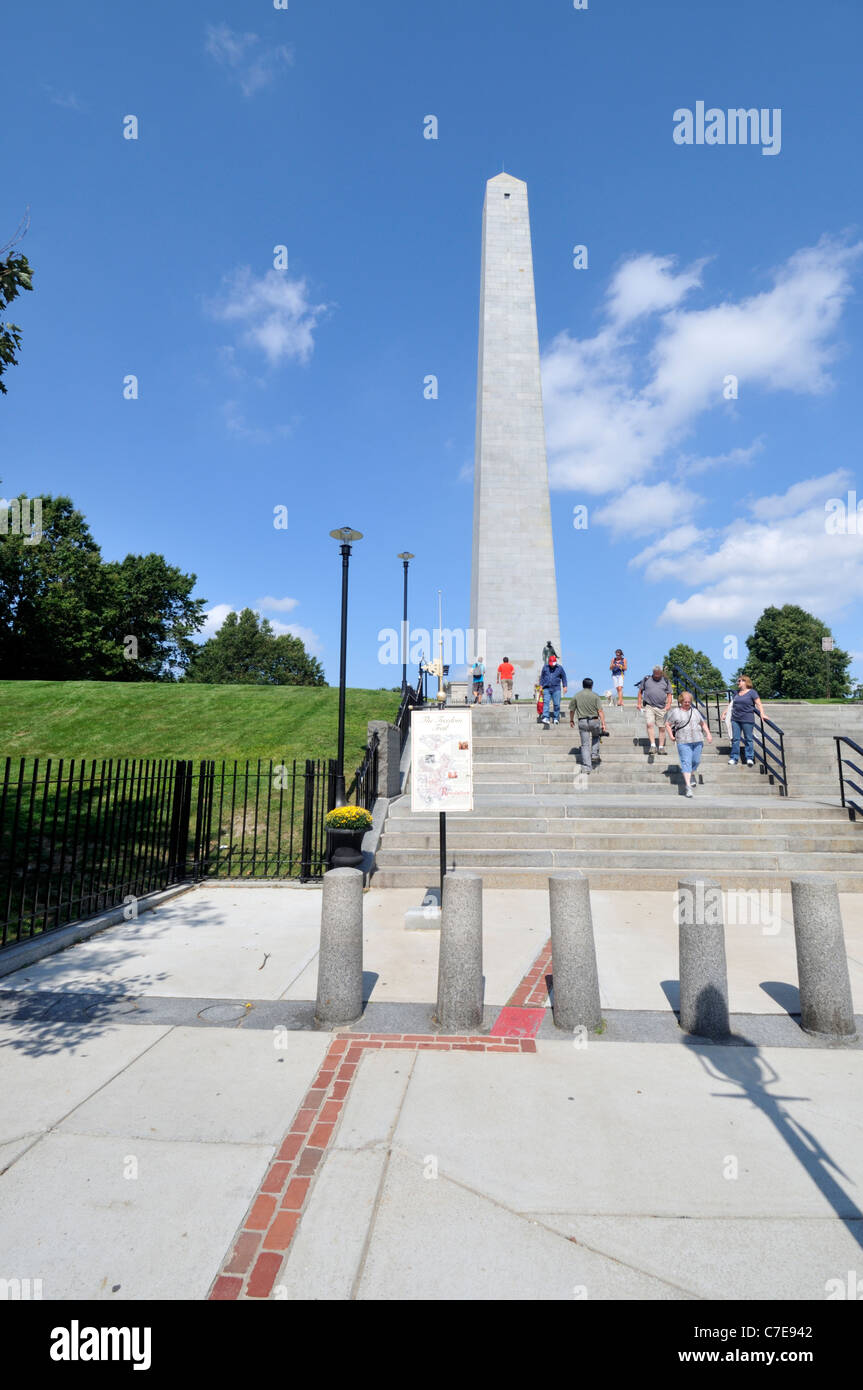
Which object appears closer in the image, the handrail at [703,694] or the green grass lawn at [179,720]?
the green grass lawn at [179,720]

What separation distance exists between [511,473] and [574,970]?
91.7ft

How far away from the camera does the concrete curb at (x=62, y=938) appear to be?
19.9 ft

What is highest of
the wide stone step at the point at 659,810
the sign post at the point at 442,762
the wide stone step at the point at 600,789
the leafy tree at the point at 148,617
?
the leafy tree at the point at 148,617

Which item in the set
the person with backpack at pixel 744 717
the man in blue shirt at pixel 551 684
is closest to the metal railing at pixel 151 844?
the man in blue shirt at pixel 551 684

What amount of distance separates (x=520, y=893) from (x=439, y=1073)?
506 centimetres

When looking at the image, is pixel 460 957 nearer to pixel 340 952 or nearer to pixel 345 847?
pixel 340 952

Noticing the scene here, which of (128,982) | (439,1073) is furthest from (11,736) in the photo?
(439,1073)

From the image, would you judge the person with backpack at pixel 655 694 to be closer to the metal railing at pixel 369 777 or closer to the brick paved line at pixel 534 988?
the metal railing at pixel 369 777

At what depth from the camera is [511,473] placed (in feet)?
98.1

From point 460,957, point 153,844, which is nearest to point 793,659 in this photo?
point 153,844

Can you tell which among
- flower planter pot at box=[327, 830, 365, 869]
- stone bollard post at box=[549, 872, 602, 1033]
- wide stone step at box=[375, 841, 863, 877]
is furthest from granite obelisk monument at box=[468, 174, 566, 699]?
stone bollard post at box=[549, 872, 602, 1033]

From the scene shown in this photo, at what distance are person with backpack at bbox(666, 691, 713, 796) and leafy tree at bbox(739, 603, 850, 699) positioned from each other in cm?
6507

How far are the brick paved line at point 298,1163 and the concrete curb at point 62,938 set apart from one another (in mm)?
3511
